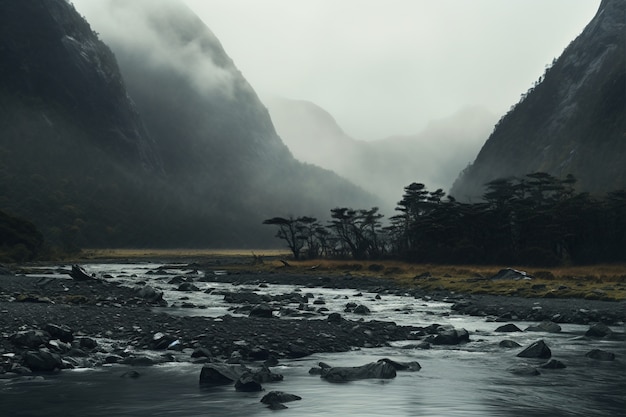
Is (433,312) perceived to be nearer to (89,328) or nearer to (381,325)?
(381,325)

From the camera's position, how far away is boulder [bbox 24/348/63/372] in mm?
20688

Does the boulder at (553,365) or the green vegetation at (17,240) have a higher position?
the green vegetation at (17,240)

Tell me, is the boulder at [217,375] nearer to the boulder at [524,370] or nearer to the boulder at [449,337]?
the boulder at [524,370]

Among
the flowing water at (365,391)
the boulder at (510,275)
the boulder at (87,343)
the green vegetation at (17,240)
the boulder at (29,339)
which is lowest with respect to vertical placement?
the flowing water at (365,391)

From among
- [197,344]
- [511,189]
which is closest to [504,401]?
[197,344]

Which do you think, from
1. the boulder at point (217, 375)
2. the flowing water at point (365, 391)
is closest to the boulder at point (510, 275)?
the flowing water at point (365, 391)

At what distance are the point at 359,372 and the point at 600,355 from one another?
10.2 meters

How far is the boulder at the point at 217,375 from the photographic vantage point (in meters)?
19.7

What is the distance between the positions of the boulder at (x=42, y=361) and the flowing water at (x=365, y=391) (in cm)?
79

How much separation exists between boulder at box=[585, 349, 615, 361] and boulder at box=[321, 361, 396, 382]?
8569 mm

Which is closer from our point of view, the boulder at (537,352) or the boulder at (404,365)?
the boulder at (404,365)

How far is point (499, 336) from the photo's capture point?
30.7 metres

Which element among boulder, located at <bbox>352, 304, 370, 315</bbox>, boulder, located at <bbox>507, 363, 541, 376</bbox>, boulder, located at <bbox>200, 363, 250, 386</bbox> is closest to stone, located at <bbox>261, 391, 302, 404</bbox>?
boulder, located at <bbox>200, 363, 250, 386</bbox>

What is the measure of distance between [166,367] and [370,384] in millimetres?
7244
